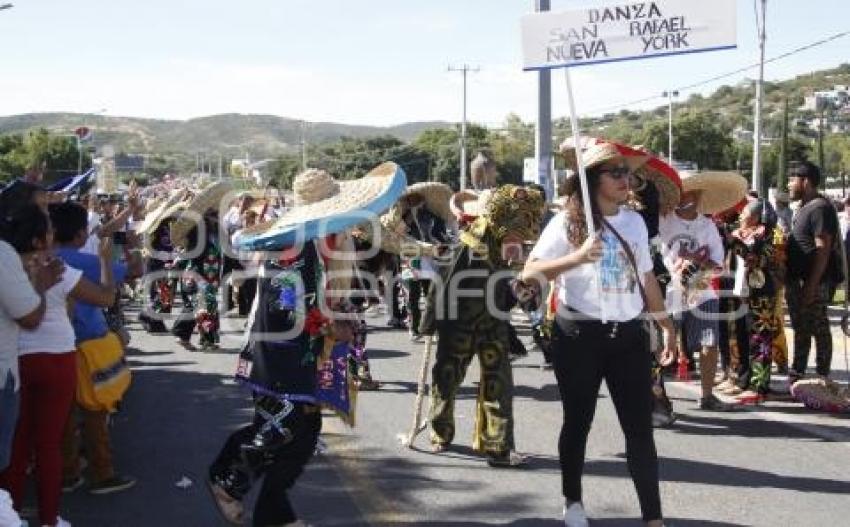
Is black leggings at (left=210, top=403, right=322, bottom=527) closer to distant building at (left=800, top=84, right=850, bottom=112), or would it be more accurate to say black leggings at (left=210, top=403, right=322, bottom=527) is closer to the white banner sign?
the white banner sign

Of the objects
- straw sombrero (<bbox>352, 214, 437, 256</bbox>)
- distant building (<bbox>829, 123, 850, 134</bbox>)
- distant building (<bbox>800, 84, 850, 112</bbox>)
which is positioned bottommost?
straw sombrero (<bbox>352, 214, 437, 256</bbox>)

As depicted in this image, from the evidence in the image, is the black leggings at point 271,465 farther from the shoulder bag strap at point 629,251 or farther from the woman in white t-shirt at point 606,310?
the shoulder bag strap at point 629,251

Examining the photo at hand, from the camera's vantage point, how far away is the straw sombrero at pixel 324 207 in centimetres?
438

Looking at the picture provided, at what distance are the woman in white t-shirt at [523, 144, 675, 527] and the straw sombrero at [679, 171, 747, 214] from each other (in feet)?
10.5

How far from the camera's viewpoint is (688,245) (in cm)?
750

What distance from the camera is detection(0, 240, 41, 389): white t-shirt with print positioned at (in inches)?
159

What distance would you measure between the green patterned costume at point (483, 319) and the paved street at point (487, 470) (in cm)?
27

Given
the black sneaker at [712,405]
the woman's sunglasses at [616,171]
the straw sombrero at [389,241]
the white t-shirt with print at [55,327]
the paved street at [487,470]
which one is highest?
the woman's sunglasses at [616,171]

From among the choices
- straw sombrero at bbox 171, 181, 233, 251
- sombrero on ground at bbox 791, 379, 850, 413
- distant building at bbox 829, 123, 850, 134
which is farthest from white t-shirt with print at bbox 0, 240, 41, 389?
distant building at bbox 829, 123, 850, 134

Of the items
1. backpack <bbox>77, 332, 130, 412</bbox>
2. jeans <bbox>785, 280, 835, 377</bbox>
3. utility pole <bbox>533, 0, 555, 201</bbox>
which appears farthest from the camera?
utility pole <bbox>533, 0, 555, 201</bbox>

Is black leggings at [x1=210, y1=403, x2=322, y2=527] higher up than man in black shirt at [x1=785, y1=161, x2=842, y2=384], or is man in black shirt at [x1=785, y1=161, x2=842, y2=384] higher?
man in black shirt at [x1=785, y1=161, x2=842, y2=384]

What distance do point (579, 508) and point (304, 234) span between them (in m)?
1.95

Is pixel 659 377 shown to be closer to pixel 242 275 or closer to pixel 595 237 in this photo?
pixel 595 237

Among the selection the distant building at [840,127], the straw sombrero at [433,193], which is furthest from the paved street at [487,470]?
the distant building at [840,127]
